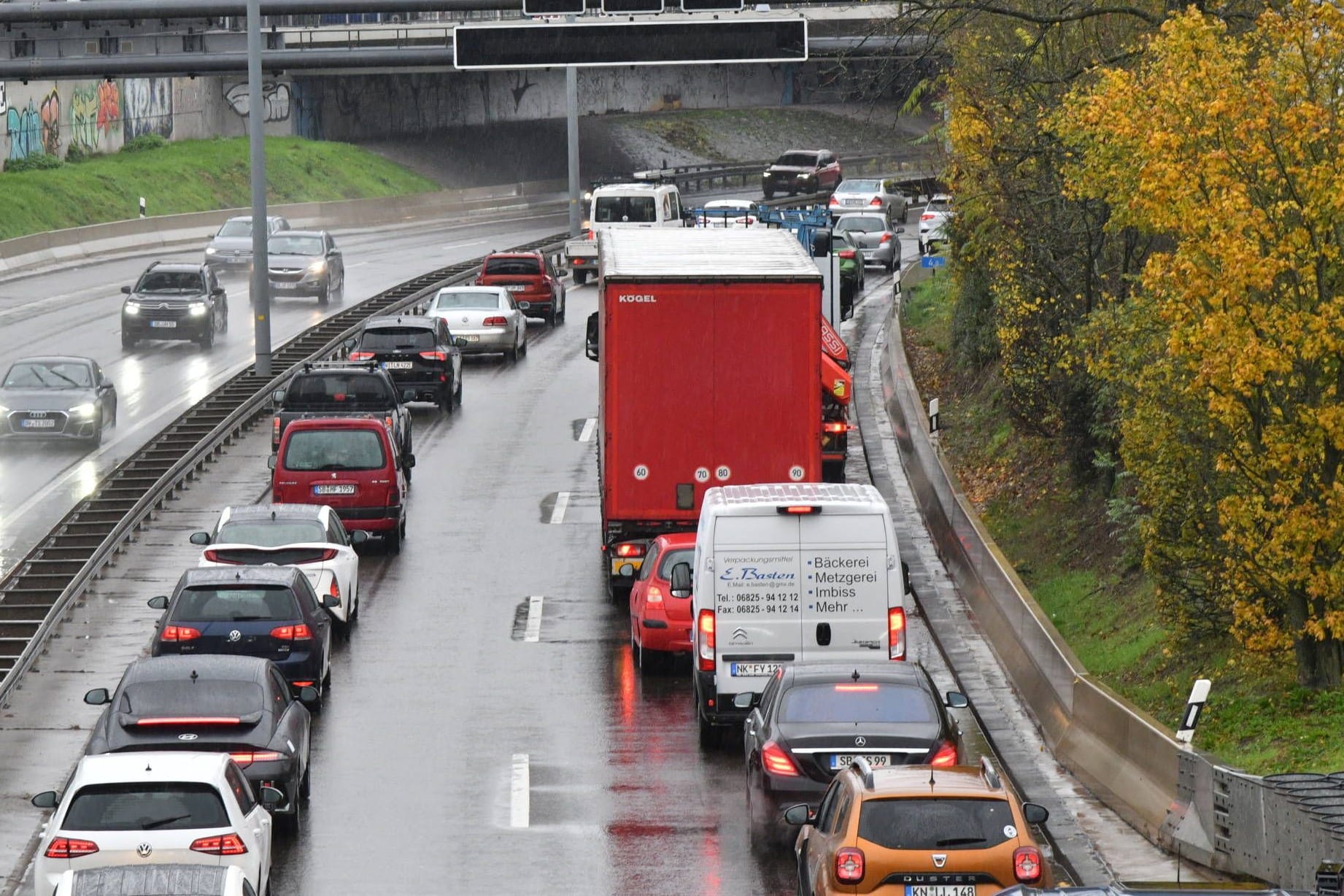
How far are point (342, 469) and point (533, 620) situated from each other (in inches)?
166

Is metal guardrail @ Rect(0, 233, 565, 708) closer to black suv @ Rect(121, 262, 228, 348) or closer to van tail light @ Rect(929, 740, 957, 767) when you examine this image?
black suv @ Rect(121, 262, 228, 348)

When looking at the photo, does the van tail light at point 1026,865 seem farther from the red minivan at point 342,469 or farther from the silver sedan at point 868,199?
the silver sedan at point 868,199

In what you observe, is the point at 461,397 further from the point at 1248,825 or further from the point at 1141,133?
the point at 1248,825

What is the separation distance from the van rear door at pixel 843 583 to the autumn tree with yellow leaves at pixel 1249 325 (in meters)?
2.35

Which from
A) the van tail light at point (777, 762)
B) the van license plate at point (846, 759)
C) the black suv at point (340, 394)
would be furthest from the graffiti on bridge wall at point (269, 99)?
the van license plate at point (846, 759)

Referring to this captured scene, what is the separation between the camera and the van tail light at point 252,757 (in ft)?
51.3

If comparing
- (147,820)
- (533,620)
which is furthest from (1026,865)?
(533,620)

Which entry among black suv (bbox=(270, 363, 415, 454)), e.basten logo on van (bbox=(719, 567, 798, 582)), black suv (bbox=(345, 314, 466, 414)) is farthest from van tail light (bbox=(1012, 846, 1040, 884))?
black suv (bbox=(345, 314, 466, 414))

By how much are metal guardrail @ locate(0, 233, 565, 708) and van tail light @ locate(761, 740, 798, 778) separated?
366 inches

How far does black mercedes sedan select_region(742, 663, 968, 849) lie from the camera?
15.2 metres

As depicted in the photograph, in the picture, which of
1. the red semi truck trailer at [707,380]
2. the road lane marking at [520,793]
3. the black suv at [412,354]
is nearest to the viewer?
the road lane marking at [520,793]

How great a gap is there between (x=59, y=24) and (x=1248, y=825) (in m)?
44.7

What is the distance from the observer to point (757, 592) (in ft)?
61.0

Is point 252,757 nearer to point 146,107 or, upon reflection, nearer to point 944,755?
point 944,755
